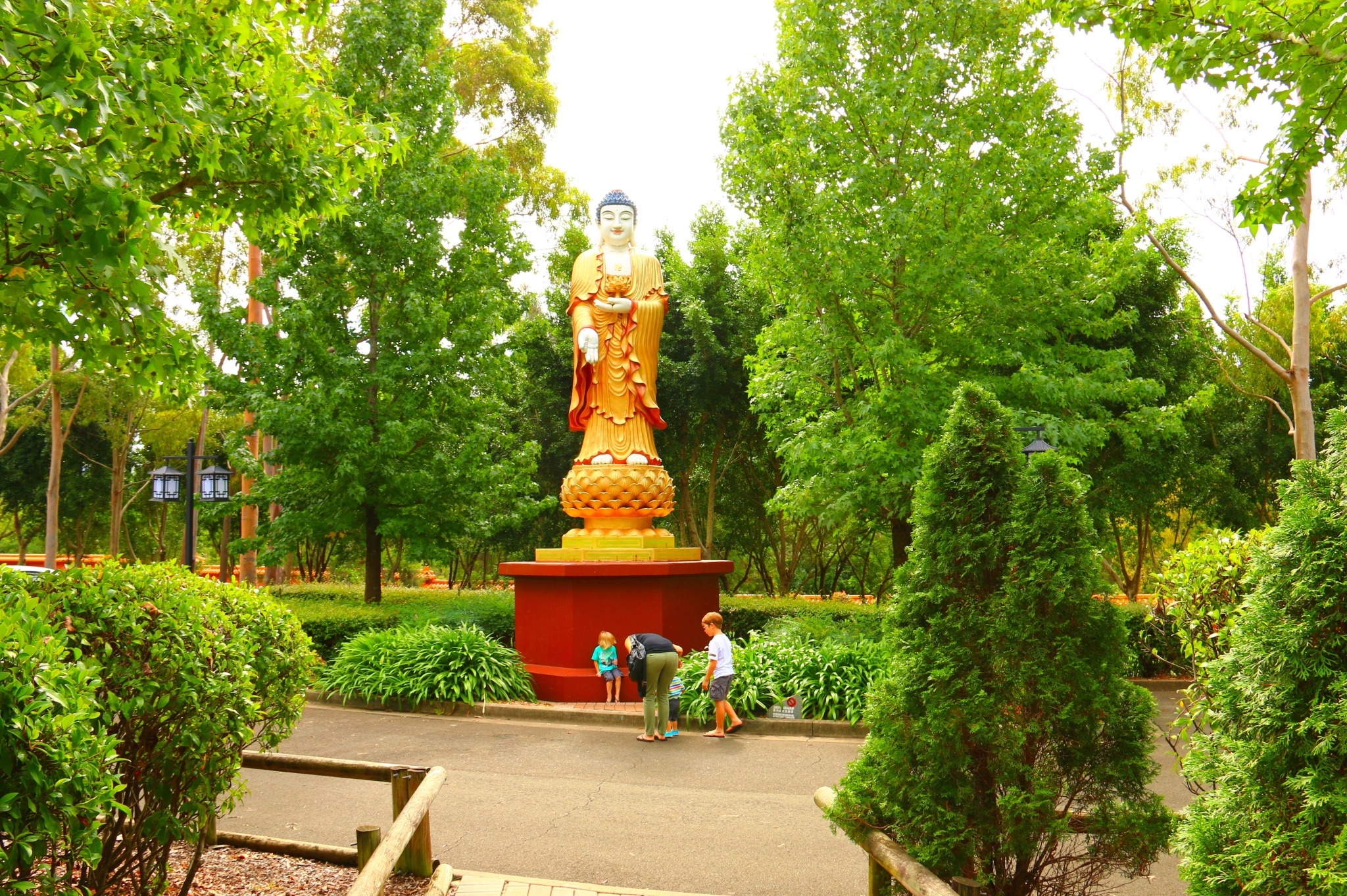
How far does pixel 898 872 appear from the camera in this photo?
11.4 feet

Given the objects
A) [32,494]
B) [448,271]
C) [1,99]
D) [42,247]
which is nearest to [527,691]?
[448,271]

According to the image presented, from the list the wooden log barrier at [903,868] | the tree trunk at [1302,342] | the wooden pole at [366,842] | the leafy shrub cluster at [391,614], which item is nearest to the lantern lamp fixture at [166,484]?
the leafy shrub cluster at [391,614]

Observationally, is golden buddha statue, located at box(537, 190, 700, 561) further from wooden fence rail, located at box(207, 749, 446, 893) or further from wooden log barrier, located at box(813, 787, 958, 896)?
wooden log barrier, located at box(813, 787, 958, 896)

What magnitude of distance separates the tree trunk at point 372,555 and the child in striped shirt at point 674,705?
6.53 metres

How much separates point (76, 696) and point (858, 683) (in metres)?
8.55

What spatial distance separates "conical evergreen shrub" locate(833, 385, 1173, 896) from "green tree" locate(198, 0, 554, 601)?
11554 millimetres

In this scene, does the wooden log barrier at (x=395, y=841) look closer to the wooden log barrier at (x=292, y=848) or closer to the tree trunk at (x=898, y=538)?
the wooden log barrier at (x=292, y=848)

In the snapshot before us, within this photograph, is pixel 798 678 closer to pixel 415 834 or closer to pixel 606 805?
pixel 606 805

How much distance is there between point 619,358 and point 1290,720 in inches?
449

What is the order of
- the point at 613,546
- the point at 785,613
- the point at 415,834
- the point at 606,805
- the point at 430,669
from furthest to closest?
the point at 785,613
the point at 613,546
the point at 430,669
the point at 606,805
the point at 415,834

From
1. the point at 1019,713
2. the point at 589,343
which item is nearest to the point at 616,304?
the point at 589,343

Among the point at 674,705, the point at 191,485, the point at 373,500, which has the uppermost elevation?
the point at 191,485

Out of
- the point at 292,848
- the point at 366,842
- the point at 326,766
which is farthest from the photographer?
the point at 292,848

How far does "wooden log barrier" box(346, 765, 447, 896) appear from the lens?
347 cm
